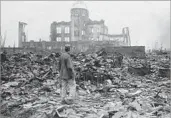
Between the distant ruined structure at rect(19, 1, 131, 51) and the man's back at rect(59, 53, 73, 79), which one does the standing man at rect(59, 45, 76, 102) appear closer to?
the man's back at rect(59, 53, 73, 79)

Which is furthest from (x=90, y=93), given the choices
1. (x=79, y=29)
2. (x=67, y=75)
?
(x=79, y=29)

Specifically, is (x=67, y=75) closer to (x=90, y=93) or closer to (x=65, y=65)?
(x=65, y=65)

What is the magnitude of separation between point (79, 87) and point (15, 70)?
4.22m

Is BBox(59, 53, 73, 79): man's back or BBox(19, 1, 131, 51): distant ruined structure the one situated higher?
BBox(19, 1, 131, 51): distant ruined structure

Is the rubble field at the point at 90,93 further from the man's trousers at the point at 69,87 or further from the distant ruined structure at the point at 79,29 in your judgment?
the distant ruined structure at the point at 79,29

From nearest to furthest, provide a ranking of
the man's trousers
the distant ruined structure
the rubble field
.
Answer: the rubble field → the man's trousers → the distant ruined structure

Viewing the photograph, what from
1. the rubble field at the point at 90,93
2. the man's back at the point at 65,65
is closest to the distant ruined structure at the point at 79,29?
the rubble field at the point at 90,93

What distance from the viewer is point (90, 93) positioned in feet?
26.9

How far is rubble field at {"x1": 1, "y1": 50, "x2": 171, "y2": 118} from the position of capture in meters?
5.91

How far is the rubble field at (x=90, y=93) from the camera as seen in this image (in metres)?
5.91

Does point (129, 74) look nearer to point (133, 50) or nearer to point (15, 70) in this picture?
point (15, 70)

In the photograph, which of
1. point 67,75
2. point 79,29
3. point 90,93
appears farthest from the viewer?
point 79,29

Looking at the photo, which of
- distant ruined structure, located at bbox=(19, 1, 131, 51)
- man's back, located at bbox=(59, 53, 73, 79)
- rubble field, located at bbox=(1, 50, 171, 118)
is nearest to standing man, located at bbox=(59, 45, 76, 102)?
man's back, located at bbox=(59, 53, 73, 79)

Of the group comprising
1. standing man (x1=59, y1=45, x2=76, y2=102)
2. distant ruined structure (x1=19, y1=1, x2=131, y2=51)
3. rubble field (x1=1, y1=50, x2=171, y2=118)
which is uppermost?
distant ruined structure (x1=19, y1=1, x2=131, y2=51)
